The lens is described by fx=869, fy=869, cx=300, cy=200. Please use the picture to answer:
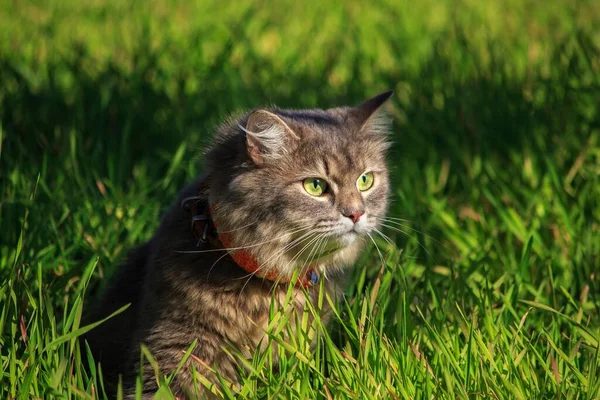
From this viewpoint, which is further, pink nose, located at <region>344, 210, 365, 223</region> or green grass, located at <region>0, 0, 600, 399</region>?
pink nose, located at <region>344, 210, 365, 223</region>

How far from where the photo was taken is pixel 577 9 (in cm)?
573

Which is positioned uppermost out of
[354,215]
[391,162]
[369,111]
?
[369,111]

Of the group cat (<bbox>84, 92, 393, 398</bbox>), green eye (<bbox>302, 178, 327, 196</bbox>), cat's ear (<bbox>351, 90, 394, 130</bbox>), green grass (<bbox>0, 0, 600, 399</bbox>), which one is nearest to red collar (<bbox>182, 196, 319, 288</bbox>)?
cat (<bbox>84, 92, 393, 398</bbox>)

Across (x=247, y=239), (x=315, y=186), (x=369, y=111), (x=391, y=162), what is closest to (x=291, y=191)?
(x=315, y=186)

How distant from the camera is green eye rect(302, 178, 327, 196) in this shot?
256 cm

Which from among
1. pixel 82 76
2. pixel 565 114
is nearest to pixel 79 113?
pixel 82 76

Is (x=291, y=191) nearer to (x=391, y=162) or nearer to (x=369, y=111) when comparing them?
(x=369, y=111)

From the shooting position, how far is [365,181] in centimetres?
269

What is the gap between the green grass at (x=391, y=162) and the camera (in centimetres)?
239

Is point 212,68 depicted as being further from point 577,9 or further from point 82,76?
point 577,9

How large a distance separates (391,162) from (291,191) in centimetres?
94

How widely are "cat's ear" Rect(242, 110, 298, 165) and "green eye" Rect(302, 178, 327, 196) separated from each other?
0.12m

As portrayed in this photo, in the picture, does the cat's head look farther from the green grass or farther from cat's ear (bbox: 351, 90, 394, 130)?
the green grass

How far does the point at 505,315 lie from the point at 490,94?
5.54 ft
